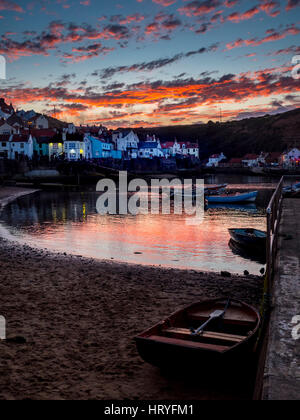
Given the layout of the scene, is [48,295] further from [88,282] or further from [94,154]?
[94,154]

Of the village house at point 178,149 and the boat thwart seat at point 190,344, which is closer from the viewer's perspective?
the boat thwart seat at point 190,344

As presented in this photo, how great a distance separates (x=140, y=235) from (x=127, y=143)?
12386 centimetres

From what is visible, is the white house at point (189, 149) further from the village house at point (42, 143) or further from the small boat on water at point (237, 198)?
the small boat on water at point (237, 198)

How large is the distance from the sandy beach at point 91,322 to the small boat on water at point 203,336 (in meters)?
0.69

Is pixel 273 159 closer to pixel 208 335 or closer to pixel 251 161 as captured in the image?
pixel 251 161

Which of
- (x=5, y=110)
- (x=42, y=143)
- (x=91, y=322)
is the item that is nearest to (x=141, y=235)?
(x=91, y=322)

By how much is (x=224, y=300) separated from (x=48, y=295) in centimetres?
597

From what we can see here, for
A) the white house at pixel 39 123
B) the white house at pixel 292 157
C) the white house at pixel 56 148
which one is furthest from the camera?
the white house at pixel 39 123

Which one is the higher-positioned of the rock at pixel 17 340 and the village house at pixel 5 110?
the village house at pixel 5 110

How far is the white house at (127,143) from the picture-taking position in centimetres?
14450

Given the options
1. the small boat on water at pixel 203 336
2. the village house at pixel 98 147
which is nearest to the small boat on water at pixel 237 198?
the small boat on water at pixel 203 336

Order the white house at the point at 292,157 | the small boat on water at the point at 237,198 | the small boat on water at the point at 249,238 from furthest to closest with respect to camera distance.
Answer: the white house at the point at 292,157
the small boat on water at the point at 237,198
the small boat on water at the point at 249,238

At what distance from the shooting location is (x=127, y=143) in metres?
147
